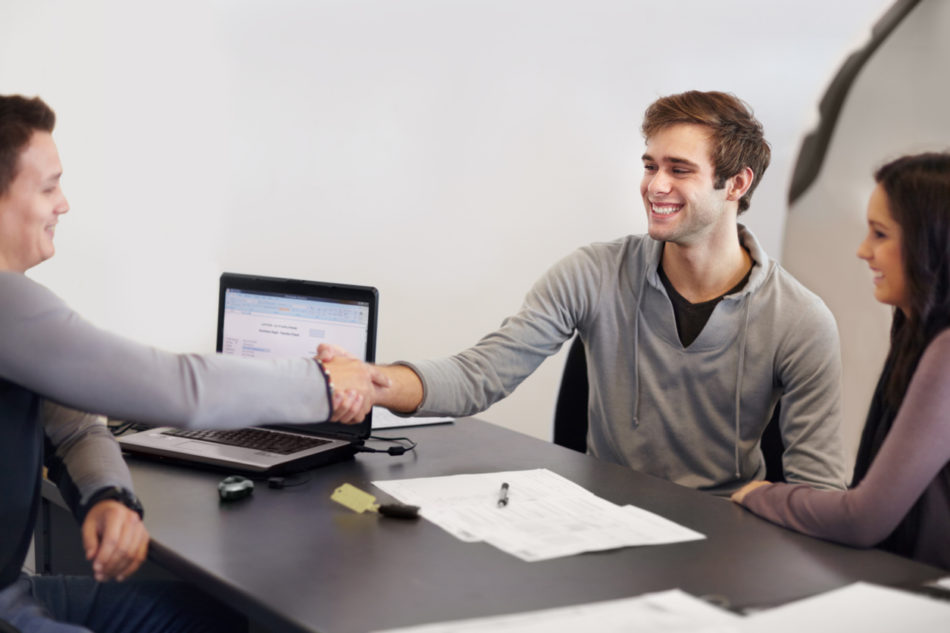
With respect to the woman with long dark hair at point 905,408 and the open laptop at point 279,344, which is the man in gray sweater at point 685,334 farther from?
the woman with long dark hair at point 905,408

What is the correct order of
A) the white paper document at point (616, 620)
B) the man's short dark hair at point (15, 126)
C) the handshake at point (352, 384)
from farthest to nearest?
the handshake at point (352, 384) → the man's short dark hair at point (15, 126) → the white paper document at point (616, 620)

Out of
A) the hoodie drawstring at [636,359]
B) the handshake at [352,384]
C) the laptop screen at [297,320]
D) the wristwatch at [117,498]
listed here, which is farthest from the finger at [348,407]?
the hoodie drawstring at [636,359]

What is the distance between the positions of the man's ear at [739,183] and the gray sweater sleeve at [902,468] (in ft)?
3.21

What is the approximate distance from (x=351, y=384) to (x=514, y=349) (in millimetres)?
544

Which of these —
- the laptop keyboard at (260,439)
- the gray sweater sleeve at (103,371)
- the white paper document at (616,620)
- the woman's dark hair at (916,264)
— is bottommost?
the laptop keyboard at (260,439)

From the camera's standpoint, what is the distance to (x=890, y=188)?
1406 mm

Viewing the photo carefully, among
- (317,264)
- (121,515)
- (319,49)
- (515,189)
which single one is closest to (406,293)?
(317,264)

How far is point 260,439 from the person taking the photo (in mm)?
1815

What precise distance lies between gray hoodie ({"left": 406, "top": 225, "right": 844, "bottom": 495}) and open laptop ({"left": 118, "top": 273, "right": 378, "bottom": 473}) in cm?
18

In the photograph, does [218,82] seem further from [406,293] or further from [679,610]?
[679,610]

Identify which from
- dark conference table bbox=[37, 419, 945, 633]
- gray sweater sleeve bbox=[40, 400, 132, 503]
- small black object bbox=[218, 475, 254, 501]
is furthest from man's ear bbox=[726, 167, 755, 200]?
gray sweater sleeve bbox=[40, 400, 132, 503]

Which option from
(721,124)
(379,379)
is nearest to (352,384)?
(379,379)

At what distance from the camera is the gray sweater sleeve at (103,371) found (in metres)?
1.18

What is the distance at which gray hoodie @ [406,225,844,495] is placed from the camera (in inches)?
74.0
